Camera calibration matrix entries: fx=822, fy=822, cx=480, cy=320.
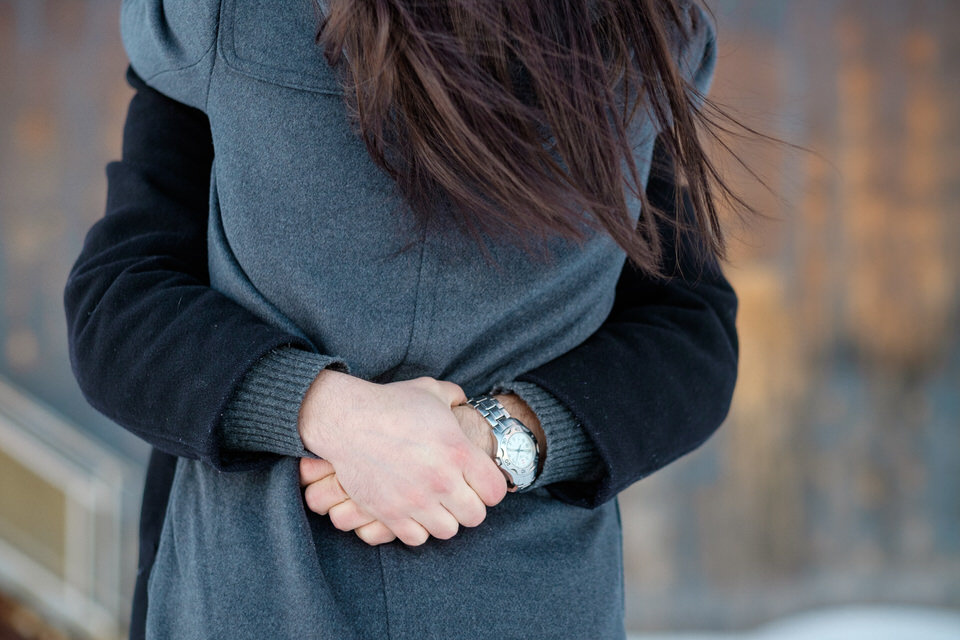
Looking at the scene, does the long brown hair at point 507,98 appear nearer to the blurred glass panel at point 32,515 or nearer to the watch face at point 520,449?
the watch face at point 520,449

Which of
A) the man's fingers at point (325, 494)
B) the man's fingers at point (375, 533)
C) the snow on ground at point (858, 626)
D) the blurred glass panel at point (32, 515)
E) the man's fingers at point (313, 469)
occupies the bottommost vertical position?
the snow on ground at point (858, 626)

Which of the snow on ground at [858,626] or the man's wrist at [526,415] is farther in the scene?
the snow on ground at [858,626]

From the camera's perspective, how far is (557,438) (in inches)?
28.9

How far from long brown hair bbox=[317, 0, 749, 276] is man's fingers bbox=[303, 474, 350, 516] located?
23 centimetres

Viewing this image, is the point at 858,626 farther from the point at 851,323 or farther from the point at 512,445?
the point at 512,445

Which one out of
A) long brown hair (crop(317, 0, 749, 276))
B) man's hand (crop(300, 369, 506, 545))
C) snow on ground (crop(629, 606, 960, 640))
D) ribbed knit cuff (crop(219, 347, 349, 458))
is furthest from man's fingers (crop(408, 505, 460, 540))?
snow on ground (crop(629, 606, 960, 640))

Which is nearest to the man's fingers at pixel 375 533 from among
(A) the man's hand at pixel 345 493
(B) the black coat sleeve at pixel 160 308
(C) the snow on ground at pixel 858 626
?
(A) the man's hand at pixel 345 493

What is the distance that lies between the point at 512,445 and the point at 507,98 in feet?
0.96

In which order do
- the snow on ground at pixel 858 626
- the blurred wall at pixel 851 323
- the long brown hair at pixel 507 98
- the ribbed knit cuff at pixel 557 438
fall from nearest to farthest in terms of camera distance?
the long brown hair at pixel 507 98 → the ribbed knit cuff at pixel 557 438 → the snow on ground at pixel 858 626 → the blurred wall at pixel 851 323

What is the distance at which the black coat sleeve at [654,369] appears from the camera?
76 cm

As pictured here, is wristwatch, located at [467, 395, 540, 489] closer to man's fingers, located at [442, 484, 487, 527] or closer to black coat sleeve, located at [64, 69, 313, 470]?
man's fingers, located at [442, 484, 487, 527]

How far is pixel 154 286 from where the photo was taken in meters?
0.73

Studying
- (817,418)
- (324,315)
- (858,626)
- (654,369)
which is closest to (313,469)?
(324,315)

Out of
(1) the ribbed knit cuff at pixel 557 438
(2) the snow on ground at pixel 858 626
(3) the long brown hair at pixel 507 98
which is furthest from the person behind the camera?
(2) the snow on ground at pixel 858 626
